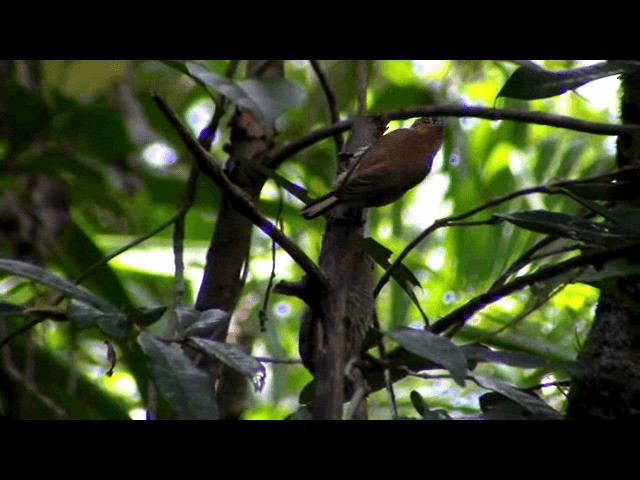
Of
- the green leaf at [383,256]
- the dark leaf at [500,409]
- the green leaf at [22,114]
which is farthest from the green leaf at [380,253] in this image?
the green leaf at [22,114]

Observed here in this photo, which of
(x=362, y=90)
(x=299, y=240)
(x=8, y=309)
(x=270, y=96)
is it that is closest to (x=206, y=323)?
(x=8, y=309)

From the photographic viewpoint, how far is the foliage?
0.66 m

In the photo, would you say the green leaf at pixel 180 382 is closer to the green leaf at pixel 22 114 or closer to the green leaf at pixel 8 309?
the green leaf at pixel 8 309

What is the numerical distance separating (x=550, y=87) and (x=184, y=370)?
35cm

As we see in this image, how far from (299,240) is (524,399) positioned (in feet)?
4.86

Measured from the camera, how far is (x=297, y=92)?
1085 mm

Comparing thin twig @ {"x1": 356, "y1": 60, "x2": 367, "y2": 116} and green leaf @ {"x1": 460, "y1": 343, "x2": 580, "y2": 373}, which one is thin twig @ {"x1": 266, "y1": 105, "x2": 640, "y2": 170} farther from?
green leaf @ {"x1": 460, "y1": 343, "x2": 580, "y2": 373}

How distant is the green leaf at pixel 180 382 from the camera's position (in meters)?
0.55

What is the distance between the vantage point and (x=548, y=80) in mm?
709

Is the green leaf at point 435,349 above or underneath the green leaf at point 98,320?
underneath
